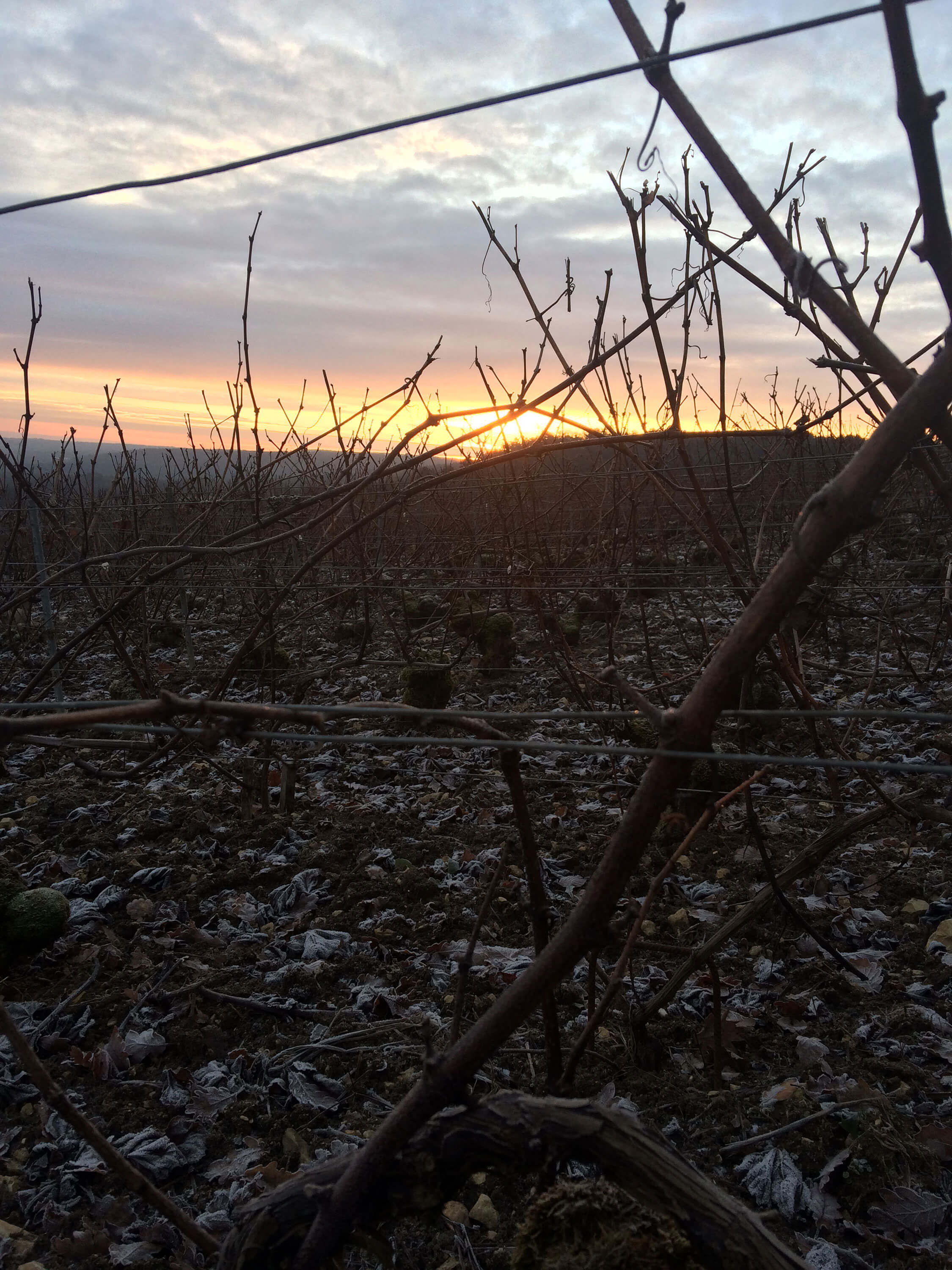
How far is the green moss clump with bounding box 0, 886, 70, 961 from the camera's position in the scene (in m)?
2.72

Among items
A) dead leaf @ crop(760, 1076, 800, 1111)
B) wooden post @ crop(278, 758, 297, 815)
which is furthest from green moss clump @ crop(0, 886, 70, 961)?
dead leaf @ crop(760, 1076, 800, 1111)

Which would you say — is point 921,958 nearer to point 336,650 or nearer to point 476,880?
point 476,880

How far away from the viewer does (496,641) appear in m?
6.08

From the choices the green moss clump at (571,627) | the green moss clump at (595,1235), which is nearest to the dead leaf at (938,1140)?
the green moss clump at (595,1235)

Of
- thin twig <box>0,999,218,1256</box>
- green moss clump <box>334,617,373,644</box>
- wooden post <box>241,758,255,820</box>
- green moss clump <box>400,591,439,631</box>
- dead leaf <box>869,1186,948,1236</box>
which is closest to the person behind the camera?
thin twig <box>0,999,218,1256</box>

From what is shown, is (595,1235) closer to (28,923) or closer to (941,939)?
(941,939)

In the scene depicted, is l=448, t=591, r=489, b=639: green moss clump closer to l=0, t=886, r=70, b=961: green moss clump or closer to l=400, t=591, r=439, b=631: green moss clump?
l=400, t=591, r=439, b=631: green moss clump

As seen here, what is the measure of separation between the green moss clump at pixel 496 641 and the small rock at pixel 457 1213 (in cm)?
428

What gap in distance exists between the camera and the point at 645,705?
33.6 inches

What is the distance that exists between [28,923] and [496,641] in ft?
12.4

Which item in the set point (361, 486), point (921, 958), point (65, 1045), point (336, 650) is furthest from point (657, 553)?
point (65, 1045)

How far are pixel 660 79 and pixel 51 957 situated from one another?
2.91m

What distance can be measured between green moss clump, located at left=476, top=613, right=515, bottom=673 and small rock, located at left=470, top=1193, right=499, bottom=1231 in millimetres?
4274

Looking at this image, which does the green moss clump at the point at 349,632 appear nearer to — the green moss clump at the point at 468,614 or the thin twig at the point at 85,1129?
the green moss clump at the point at 468,614
